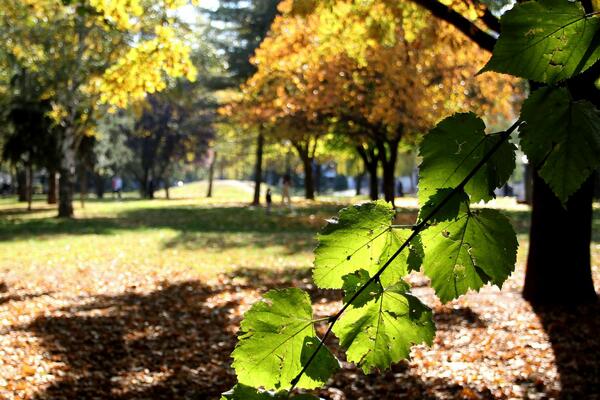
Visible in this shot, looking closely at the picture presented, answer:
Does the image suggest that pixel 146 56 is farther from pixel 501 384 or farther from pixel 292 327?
pixel 292 327

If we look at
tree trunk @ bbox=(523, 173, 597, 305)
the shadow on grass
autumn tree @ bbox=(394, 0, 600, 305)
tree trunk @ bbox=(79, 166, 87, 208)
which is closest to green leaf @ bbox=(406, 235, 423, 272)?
the shadow on grass

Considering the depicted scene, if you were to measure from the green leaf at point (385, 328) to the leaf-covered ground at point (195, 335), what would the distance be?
5.22 ft

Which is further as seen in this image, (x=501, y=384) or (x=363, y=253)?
(x=501, y=384)

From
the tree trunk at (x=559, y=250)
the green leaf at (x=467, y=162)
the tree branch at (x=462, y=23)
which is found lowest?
A: the tree trunk at (x=559, y=250)

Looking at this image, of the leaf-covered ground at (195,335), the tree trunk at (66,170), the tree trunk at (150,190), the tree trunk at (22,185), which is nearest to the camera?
the leaf-covered ground at (195,335)

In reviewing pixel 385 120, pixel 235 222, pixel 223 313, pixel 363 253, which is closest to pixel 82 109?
pixel 235 222

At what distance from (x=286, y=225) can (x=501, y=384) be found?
54.3 feet

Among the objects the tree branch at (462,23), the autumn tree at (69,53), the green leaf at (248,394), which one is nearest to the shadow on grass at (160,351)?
the tree branch at (462,23)

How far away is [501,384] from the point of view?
219 inches

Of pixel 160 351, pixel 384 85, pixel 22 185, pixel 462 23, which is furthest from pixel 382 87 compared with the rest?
pixel 22 185

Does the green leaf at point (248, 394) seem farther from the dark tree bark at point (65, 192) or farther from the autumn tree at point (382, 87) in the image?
the dark tree bark at point (65, 192)

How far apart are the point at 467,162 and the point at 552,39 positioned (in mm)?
110

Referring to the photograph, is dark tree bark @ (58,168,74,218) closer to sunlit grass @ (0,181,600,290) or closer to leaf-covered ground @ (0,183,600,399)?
sunlit grass @ (0,181,600,290)

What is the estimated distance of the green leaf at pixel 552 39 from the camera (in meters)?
0.41
